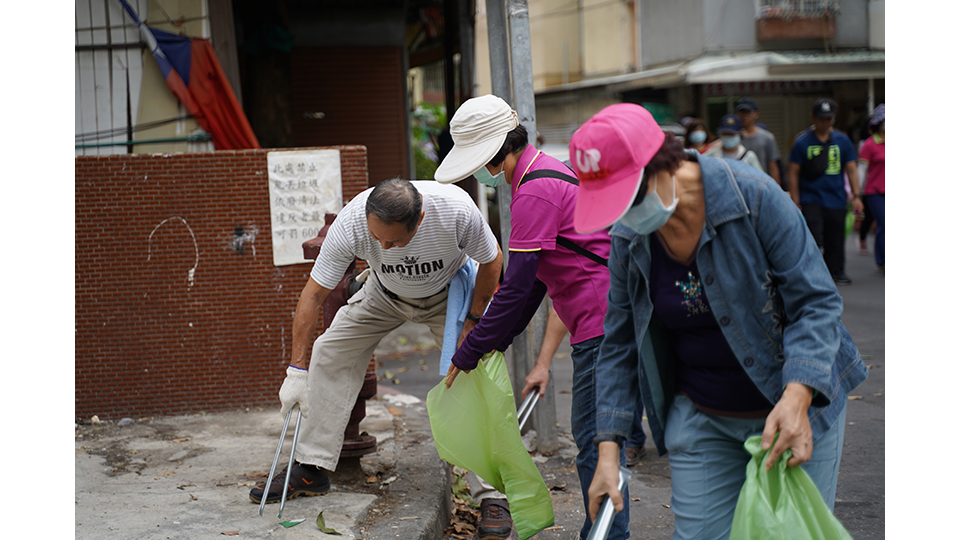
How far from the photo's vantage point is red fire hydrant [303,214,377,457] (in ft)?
14.0

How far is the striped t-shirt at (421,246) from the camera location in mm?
3818

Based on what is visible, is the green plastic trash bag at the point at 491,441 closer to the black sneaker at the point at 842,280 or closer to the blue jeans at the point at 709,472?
the blue jeans at the point at 709,472

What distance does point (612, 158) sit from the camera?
215 cm

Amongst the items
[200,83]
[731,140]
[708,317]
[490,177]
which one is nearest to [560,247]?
[490,177]

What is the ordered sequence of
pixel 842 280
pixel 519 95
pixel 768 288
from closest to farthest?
pixel 768 288 → pixel 519 95 → pixel 842 280

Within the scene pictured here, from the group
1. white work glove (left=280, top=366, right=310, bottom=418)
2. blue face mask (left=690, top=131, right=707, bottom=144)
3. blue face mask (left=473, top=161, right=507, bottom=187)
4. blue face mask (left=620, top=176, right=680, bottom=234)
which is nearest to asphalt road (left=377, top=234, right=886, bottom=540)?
white work glove (left=280, top=366, right=310, bottom=418)

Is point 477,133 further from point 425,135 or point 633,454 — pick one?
point 425,135

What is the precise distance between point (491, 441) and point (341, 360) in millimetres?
923

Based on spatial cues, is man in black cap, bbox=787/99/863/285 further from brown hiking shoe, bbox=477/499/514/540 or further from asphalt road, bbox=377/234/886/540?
brown hiking shoe, bbox=477/499/514/540

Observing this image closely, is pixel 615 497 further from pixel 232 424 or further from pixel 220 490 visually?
pixel 232 424

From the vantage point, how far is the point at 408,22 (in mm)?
13406

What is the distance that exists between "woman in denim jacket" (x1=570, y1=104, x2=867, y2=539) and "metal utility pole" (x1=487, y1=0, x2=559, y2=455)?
2204 millimetres

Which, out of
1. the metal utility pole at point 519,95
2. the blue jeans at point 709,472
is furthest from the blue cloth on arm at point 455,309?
the blue jeans at point 709,472

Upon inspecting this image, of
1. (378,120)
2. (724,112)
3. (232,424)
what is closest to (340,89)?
(378,120)
